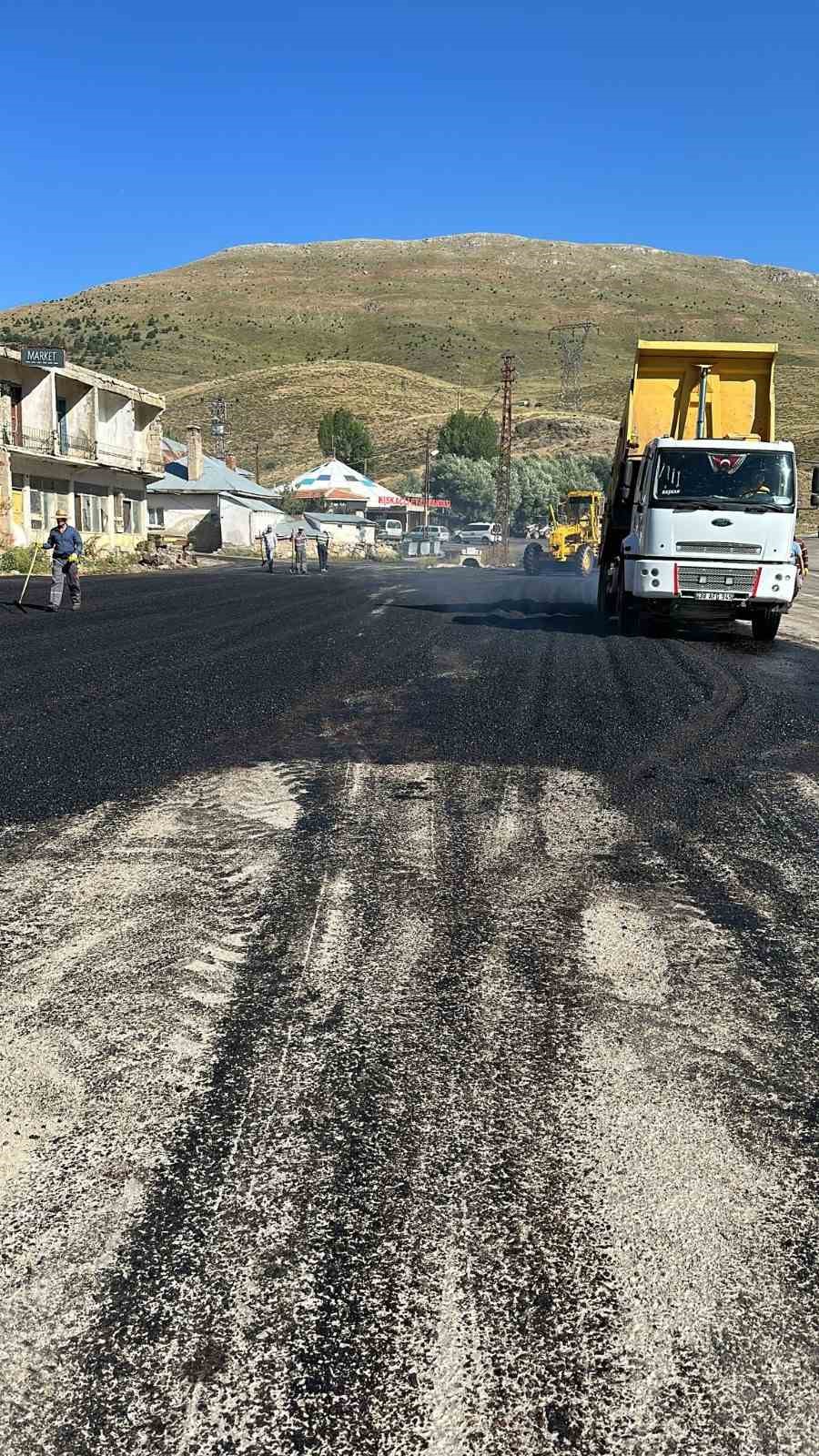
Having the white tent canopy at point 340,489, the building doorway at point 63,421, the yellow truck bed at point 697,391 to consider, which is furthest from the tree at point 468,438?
the yellow truck bed at point 697,391

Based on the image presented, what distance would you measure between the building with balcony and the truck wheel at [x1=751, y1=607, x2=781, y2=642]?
3169 cm

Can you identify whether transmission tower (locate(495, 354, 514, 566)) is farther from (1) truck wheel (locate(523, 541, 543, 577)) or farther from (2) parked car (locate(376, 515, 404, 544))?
(1) truck wheel (locate(523, 541, 543, 577))

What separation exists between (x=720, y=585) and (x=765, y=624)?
1165 mm

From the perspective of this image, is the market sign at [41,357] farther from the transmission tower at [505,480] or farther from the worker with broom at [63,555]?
the transmission tower at [505,480]

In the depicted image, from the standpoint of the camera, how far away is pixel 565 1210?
256 cm

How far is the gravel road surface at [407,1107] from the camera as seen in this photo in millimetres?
2051

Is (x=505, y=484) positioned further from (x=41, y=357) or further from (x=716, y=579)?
(x=716, y=579)

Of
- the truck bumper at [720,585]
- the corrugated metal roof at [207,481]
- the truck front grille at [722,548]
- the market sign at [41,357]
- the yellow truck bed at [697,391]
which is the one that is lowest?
the truck bumper at [720,585]

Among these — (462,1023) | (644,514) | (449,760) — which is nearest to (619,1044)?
(462,1023)

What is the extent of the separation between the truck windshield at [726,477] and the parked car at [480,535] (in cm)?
5992

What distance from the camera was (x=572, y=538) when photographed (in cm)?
3875

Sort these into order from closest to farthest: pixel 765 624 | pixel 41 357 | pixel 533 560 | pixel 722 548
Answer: pixel 722 548
pixel 765 624
pixel 533 560
pixel 41 357

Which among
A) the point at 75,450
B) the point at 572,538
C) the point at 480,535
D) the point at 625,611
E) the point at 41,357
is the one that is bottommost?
the point at 625,611

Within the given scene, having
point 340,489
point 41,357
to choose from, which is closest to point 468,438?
point 340,489
